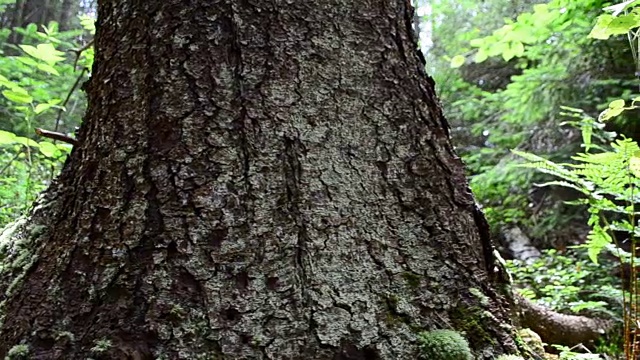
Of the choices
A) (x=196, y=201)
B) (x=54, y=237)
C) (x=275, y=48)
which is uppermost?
(x=275, y=48)

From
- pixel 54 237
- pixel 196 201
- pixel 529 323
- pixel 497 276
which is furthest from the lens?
pixel 529 323

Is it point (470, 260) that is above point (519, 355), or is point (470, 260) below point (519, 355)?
above

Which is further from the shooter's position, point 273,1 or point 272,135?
point 273,1

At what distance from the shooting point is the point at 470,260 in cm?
124

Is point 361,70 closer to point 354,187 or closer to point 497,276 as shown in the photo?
point 354,187

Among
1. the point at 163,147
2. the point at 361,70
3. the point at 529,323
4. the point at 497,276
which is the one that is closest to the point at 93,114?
the point at 163,147

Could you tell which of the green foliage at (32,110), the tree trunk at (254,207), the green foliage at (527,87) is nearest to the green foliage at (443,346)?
the tree trunk at (254,207)

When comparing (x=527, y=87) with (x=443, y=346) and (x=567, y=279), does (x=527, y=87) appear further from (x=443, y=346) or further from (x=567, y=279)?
(x=443, y=346)

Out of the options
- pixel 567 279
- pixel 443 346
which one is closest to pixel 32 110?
pixel 443 346

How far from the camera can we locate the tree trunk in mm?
1041

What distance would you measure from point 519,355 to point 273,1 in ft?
3.50

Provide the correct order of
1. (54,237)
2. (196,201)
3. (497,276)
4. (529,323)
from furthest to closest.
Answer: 1. (529,323)
2. (497,276)
3. (54,237)
4. (196,201)

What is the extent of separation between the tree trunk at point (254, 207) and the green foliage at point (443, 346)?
0.03m

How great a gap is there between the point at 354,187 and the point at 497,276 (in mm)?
527
